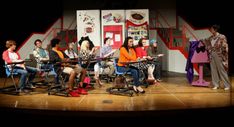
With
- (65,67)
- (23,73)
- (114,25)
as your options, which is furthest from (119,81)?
(114,25)

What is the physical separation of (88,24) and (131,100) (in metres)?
4.12

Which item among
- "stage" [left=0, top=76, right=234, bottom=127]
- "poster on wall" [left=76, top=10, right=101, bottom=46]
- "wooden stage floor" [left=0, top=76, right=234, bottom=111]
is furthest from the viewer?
"poster on wall" [left=76, top=10, right=101, bottom=46]

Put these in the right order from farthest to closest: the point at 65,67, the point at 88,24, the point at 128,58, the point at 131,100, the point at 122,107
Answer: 1. the point at 88,24
2. the point at 65,67
3. the point at 128,58
4. the point at 131,100
5. the point at 122,107

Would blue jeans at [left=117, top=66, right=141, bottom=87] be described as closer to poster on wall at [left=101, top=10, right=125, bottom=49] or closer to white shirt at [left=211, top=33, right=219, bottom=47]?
white shirt at [left=211, top=33, right=219, bottom=47]

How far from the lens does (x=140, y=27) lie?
1016cm

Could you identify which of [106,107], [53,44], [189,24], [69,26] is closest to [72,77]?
[53,44]

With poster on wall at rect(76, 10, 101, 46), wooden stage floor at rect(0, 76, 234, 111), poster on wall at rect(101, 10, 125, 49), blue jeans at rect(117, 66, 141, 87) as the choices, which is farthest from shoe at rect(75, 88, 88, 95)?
poster on wall at rect(101, 10, 125, 49)

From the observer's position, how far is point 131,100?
21.8 feet

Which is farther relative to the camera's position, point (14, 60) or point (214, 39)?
point (214, 39)

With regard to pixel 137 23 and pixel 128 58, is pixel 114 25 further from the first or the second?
pixel 128 58

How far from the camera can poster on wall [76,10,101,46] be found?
10039 millimetres

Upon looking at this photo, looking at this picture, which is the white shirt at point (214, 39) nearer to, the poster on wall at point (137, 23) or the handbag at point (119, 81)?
the handbag at point (119, 81)

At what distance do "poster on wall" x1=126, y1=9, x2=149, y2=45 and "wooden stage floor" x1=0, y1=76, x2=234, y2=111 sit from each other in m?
2.61

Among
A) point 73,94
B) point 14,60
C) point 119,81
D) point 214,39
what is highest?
point 214,39
